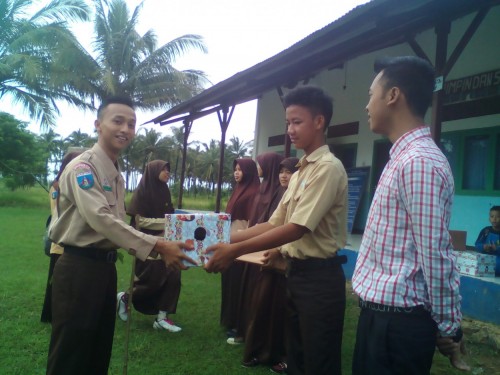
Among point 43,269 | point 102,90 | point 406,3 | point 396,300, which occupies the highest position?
point 102,90

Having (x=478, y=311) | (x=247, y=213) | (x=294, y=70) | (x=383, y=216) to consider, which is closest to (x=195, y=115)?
(x=294, y=70)

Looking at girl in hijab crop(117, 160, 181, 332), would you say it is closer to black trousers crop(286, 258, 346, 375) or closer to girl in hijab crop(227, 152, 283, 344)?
girl in hijab crop(227, 152, 283, 344)

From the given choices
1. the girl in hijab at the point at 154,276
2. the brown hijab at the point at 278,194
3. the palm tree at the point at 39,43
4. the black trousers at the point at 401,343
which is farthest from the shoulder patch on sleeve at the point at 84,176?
the palm tree at the point at 39,43

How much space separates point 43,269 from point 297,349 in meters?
6.48

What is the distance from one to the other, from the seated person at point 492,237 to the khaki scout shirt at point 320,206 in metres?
3.57

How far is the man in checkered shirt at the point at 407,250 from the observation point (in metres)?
1.42

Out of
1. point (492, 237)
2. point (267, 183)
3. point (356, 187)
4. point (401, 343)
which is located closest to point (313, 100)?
point (401, 343)

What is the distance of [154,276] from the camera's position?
480cm

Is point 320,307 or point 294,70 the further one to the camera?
point 294,70

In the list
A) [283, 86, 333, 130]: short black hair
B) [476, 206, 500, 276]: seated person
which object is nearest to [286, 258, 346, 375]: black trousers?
[283, 86, 333, 130]: short black hair

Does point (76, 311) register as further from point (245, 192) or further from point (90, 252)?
point (245, 192)

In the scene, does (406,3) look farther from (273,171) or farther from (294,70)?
(294,70)

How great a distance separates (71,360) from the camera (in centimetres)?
231

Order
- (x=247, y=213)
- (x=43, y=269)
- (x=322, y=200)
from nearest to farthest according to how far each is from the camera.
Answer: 1. (x=322, y=200)
2. (x=247, y=213)
3. (x=43, y=269)
